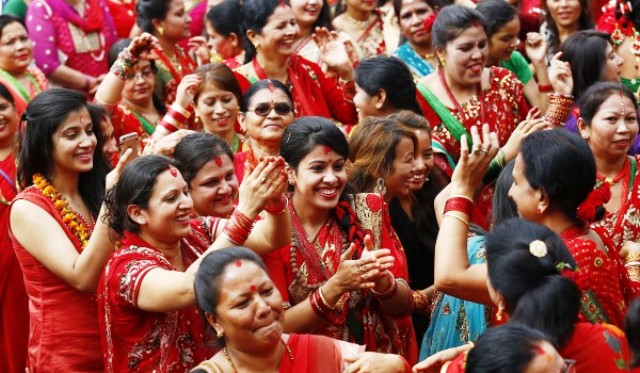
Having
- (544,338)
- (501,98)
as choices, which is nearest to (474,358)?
(544,338)

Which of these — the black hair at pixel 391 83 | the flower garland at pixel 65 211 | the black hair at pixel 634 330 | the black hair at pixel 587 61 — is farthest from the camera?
the black hair at pixel 587 61

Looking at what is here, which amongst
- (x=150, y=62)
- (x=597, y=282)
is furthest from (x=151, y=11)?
(x=597, y=282)

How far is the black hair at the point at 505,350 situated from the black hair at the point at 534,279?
200 millimetres

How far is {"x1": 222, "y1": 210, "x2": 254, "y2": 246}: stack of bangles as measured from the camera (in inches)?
156

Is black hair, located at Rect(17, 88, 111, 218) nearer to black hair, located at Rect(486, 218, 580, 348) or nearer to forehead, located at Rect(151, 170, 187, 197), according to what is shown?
forehead, located at Rect(151, 170, 187, 197)

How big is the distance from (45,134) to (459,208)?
168 centimetres

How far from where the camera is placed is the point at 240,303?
357cm

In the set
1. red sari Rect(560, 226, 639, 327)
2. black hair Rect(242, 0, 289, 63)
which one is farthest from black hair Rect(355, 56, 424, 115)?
red sari Rect(560, 226, 639, 327)

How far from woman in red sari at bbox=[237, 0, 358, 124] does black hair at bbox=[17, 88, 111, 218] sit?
1.81 metres

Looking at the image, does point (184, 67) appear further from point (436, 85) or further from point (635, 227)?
point (635, 227)

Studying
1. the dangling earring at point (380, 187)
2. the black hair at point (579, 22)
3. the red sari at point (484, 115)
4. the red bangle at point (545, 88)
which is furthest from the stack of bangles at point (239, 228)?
the black hair at point (579, 22)

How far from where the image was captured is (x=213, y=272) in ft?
11.9

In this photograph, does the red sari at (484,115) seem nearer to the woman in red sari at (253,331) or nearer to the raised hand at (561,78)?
the raised hand at (561,78)

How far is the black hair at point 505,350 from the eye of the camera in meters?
2.94
